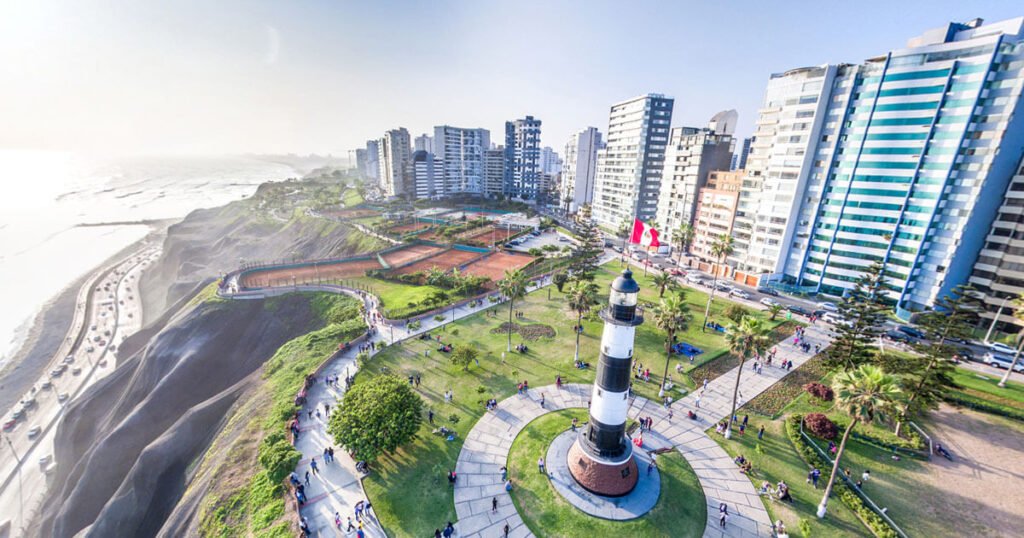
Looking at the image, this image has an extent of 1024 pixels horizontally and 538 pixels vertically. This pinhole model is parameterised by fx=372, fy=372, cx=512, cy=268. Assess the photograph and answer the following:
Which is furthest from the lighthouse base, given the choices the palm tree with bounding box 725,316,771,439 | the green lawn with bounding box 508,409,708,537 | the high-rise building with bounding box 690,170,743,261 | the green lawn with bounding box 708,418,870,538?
the high-rise building with bounding box 690,170,743,261

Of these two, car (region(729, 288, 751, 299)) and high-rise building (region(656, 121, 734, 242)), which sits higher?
high-rise building (region(656, 121, 734, 242))

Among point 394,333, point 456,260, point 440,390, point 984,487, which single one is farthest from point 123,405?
point 984,487

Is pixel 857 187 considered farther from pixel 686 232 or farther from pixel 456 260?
pixel 456 260

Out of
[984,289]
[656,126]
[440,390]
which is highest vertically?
[656,126]

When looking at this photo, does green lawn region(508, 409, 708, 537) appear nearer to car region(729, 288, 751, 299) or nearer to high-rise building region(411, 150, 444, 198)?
car region(729, 288, 751, 299)

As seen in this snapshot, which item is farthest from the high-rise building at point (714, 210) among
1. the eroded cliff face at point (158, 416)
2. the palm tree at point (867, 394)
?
the eroded cliff face at point (158, 416)

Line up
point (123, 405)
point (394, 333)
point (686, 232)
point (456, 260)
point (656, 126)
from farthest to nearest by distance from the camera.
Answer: point (656, 126) → point (456, 260) → point (686, 232) → point (123, 405) → point (394, 333)
